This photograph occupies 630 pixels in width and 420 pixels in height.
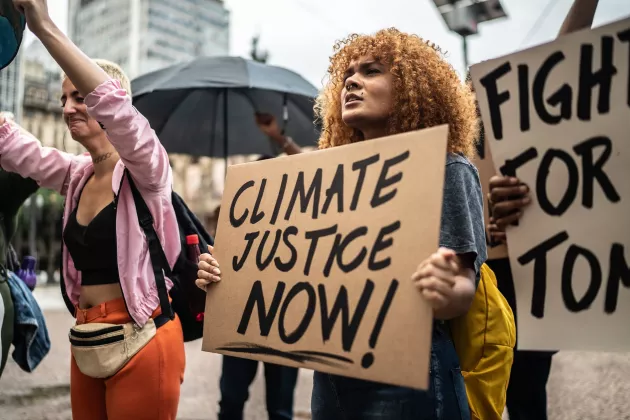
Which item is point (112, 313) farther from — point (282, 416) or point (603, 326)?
point (282, 416)

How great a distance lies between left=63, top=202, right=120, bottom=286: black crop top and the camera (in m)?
1.96

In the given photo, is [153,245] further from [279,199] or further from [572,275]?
[572,275]

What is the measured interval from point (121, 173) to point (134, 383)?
2.26ft

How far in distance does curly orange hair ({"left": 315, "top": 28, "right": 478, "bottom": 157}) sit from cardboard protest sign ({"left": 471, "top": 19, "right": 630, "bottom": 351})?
311mm

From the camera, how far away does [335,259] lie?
1.44 m

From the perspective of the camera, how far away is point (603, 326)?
1.23 metres

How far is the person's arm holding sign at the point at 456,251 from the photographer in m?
1.26

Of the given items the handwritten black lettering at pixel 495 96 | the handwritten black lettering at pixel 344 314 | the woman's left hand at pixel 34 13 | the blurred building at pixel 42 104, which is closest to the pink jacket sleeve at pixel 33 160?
the woman's left hand at pixel 34 13

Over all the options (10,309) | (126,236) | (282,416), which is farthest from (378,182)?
(282,416)

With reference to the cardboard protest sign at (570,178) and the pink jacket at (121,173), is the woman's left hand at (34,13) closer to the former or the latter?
the pink jacket at (121,173)

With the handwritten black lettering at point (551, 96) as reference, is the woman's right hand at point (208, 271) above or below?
below

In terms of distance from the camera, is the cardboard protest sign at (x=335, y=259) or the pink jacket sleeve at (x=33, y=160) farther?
the pink jacket sleeve at (x=33, y=160)

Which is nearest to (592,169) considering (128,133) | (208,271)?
(208,271)

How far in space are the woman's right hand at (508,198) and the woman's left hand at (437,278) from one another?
172 mm
